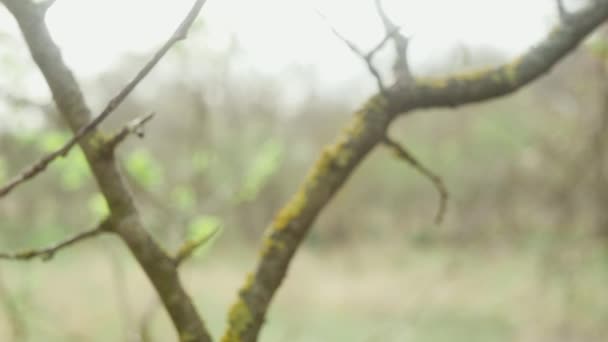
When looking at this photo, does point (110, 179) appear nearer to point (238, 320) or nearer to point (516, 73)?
point (238, 320)

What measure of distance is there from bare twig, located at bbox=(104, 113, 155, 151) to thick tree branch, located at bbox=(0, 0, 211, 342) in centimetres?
3

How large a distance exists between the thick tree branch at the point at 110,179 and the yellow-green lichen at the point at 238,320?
47 millimetres

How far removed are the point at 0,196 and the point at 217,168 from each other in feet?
15.8

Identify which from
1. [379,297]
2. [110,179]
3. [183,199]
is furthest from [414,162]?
A: [379,297]

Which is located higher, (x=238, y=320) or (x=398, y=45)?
(x=398, y=45)

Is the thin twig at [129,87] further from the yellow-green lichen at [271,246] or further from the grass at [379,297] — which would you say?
the grass at [379,297]

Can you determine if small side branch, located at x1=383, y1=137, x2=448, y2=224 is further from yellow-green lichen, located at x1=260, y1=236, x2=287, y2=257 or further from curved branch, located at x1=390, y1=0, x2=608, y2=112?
yellow-green lichen, located at x1=260, y1=236, x2=287, y2=257

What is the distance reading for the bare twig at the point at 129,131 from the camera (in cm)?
112

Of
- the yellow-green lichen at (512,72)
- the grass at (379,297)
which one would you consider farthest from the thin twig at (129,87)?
the grass at (379,297)

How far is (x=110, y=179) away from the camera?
1286 millimetres

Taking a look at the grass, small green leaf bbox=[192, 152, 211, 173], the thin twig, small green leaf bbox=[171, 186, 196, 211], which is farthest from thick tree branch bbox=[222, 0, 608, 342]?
the grass

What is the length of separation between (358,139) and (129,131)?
1.77ft

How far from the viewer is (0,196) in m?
1.12

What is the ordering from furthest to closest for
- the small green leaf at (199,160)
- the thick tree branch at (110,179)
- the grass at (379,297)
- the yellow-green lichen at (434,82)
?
1. the grass at (379,297)
2. the small green leaf at (199,160)
3. the yellow-green lichen at (434,82)
4. the thick tree branch at (110,179)
